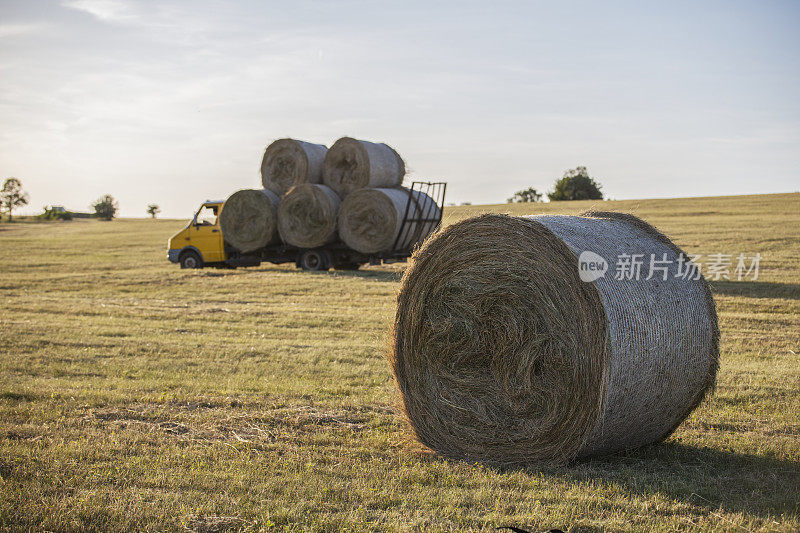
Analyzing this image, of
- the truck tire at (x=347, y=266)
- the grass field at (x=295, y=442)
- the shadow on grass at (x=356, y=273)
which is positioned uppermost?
the truck tire at (x=347, y=266)

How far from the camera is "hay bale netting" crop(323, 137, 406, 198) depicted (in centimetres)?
2031

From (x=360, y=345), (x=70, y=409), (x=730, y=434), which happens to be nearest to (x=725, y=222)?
(x=360, y=345)

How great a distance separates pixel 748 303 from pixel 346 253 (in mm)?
11138

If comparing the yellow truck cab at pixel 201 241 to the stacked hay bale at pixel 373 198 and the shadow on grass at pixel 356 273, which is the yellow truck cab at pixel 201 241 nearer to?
the shadow on grass at pixel 356 273

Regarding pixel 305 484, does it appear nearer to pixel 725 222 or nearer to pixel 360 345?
pixel 360 345

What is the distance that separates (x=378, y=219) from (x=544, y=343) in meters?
14.2

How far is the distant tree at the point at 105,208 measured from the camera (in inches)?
2768

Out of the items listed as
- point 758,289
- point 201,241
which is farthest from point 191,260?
point 758,289

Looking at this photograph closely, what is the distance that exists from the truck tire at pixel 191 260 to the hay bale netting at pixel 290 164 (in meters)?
3.03

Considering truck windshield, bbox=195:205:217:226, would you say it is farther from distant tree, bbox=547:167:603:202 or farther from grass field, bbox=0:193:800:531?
distant tree, bbox=547:167:603:202

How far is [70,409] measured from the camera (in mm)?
7098

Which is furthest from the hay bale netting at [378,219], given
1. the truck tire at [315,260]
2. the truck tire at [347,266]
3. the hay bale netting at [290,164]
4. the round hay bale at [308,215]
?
the hay bale netting at [290,164]

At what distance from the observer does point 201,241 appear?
22.6 metres

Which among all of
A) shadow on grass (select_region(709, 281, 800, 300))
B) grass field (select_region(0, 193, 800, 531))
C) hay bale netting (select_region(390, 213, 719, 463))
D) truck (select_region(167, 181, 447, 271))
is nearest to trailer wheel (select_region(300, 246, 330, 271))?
truck (select_region(167, 181, 447, 271))
